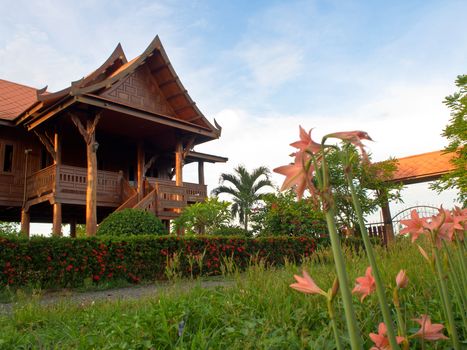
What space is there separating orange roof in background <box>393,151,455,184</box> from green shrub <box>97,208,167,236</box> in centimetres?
1354

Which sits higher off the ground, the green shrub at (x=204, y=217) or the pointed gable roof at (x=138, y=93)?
the pointed gable roof at (x=138, y=93)

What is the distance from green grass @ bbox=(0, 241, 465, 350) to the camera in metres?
2.97

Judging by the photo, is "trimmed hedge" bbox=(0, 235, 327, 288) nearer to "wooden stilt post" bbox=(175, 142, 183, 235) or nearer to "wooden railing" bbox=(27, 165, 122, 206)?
"wooden railing" bbox=(27, 165, 122, 206)

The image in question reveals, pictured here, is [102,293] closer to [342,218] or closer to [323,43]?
[323,43]

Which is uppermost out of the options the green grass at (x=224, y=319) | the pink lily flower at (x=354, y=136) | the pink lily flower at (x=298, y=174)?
the pink lily flower at (x=354, y=136)

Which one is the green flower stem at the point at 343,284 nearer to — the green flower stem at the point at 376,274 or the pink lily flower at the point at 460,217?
the green flower stem at the point at 376,274

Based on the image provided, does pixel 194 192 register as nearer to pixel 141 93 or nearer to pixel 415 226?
pixel 141 93

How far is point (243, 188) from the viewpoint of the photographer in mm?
26641

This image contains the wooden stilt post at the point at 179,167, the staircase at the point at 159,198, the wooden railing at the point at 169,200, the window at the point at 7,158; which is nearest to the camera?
the staircase at the point at 159,198

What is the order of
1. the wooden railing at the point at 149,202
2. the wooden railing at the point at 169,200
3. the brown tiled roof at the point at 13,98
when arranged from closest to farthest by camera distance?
the wooden railing at the point at 149,202 → the wooden railing at the point at 169,200 → the brown tiled roof at the point at 13,98

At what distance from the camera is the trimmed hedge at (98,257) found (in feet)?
27.2

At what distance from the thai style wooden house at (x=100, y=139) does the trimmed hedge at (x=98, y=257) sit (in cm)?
358

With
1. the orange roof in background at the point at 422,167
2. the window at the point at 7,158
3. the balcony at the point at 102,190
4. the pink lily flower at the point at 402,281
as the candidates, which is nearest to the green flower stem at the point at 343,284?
the pink lily flower at the point at 402,281

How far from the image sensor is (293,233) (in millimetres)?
16531
